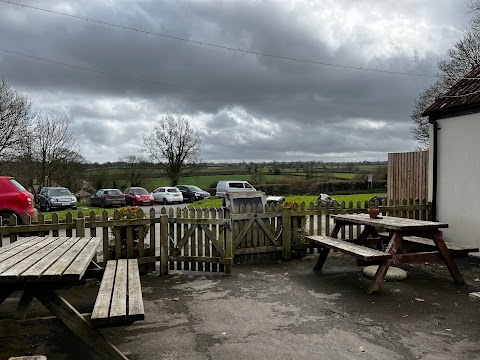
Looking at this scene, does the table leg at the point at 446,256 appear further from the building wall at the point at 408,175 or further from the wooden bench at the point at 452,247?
the building wall at the point at 408,175

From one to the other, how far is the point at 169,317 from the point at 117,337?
2.52ft

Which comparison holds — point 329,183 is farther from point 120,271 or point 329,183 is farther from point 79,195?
point 120,271

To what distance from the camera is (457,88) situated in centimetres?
965

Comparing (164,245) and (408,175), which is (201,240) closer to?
(164,245)

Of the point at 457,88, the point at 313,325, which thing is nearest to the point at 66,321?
the point at 313,325

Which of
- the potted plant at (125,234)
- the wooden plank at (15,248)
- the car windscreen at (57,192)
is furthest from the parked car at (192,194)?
the wooden plank at (15,248)

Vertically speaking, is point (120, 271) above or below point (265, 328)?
above

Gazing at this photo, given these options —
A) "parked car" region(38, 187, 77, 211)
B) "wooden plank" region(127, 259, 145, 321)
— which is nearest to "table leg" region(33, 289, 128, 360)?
"wooden plank" region(127, 259, 145, 321)

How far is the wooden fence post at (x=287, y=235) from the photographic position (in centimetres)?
819

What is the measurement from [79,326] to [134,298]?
515mm

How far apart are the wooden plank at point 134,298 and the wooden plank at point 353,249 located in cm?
326

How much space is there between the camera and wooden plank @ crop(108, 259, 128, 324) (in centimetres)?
318

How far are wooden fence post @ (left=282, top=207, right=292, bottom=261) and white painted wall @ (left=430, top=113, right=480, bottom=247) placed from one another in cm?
383

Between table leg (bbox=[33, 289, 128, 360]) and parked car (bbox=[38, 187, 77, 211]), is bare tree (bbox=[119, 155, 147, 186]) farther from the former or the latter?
table leg (bbox=[33, 289, 128, 360])
